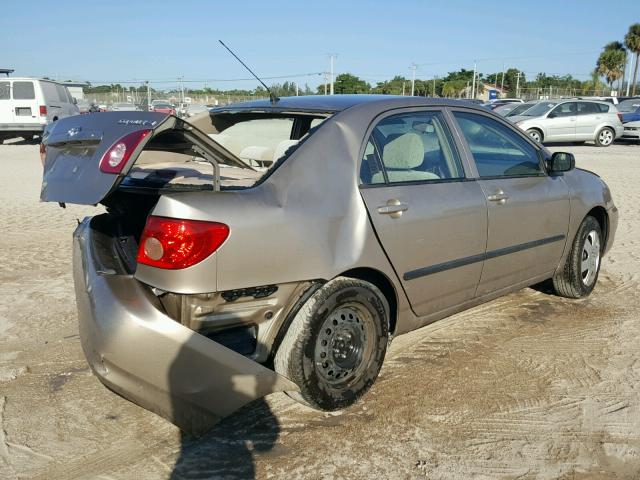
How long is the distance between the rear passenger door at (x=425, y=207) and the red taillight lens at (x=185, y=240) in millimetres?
925

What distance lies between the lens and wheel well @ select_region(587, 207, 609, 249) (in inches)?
207

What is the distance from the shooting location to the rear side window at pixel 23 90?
19500mm

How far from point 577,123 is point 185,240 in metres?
20.6

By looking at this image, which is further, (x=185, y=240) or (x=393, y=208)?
(x=393, y=208)

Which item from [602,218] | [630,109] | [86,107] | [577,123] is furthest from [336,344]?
[86,107]

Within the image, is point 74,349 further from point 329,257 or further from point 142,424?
point 329,257

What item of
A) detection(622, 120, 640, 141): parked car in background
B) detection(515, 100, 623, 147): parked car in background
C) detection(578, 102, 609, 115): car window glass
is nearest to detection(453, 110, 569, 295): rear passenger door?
detection(515, 100, 623, 147): parked car in background

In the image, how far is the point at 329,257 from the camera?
3.17 meters

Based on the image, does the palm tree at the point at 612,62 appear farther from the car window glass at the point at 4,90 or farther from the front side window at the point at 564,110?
the car window glass at the point at 4,90

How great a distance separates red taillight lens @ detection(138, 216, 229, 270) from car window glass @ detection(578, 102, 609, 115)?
20.6 metres

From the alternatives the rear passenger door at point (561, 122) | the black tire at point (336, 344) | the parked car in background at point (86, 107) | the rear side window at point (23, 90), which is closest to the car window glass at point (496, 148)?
the black tire at point (336, 344)

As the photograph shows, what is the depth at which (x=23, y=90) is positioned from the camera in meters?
19.5

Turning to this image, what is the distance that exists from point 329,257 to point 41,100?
1897 cm

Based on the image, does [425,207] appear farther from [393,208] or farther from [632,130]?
[632,130]
